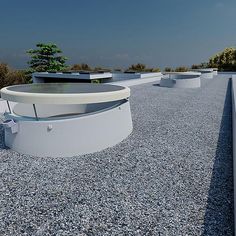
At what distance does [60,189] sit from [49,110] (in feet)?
11.1

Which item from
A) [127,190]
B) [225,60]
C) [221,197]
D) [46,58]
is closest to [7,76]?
[46,58]

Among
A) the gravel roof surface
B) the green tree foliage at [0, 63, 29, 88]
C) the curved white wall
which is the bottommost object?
the gravel roof surface

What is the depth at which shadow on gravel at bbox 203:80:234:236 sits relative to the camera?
103 inches

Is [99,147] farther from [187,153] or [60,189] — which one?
[187,153]

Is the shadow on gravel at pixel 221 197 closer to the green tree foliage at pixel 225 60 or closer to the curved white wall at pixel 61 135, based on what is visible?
the curved white wall at pixel 61 135

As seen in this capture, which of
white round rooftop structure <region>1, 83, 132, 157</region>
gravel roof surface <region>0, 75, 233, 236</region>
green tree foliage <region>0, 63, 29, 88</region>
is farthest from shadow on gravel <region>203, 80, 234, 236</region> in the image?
green tree foliage <region>0, 63, 29, 88</region>

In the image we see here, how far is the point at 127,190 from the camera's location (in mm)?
3324

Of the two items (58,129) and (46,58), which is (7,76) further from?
(58,129)

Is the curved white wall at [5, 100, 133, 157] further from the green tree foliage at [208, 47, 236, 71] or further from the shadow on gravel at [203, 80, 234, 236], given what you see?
the green tree foliage at [208, 47, 236, 71]

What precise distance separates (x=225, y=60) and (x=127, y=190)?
4200 centimetres

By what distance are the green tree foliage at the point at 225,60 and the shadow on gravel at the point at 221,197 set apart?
1460 inches

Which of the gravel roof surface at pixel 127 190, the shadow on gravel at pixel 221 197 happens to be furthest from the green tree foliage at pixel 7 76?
the shadow on gravel at pixel 221 197

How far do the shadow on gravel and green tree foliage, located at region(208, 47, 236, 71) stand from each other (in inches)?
1460

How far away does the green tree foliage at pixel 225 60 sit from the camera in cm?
3756
